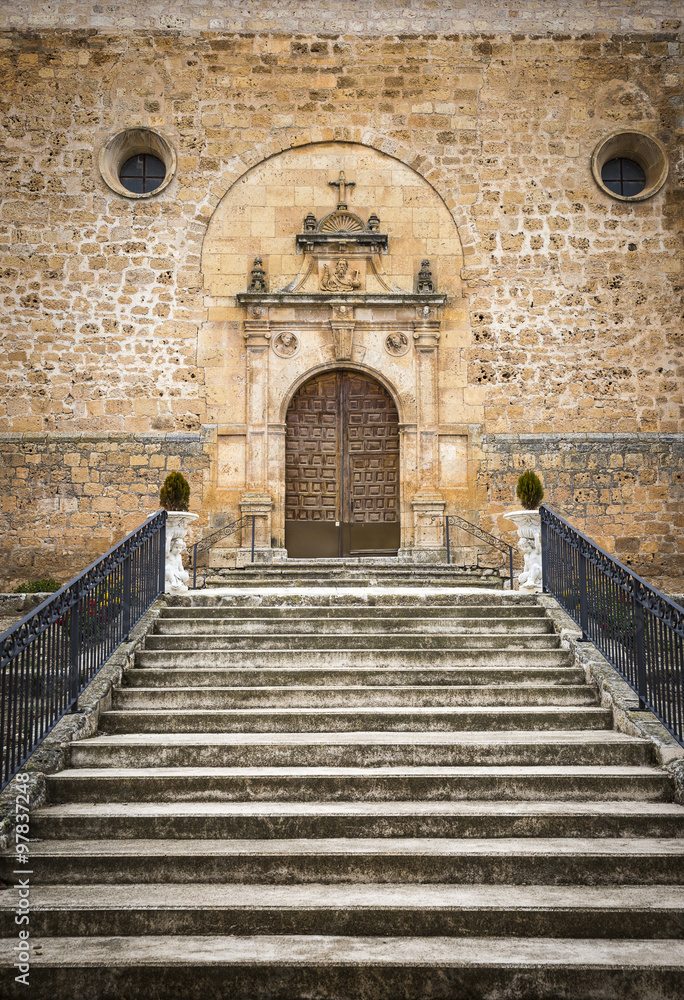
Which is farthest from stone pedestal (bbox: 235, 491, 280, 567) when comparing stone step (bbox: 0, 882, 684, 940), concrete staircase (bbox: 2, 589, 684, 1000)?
stone step (bbox: 0, 882, 684, 940)

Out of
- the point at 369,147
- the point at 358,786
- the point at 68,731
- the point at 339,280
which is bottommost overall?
the point at 358,786

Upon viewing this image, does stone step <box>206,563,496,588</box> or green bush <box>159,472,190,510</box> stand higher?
green bush <box>159,472,190,510</box>

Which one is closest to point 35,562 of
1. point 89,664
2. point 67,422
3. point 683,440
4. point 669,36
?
point 67,422

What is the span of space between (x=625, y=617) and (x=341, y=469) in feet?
21.8

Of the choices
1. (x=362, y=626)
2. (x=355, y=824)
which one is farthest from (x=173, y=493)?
(x=355, y=824)

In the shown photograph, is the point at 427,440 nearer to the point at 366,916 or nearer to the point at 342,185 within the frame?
the point at 342,185

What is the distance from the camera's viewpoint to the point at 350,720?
5898 mm

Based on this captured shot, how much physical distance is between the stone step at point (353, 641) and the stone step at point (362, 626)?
0.15 meters

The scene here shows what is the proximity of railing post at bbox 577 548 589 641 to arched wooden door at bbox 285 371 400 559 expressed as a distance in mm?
5090

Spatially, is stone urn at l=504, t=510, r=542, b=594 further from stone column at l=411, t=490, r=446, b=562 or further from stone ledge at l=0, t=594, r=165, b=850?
stone ledge at l=0, t=594, r=165, b=850

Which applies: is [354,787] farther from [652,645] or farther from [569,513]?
[569,513]

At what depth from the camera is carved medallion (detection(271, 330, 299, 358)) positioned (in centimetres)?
1257

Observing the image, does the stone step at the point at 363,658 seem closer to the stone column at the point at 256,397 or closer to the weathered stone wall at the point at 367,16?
the stone column at the point at 256,397

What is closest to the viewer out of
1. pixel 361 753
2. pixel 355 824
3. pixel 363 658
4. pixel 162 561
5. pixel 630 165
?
pixel 355 824
